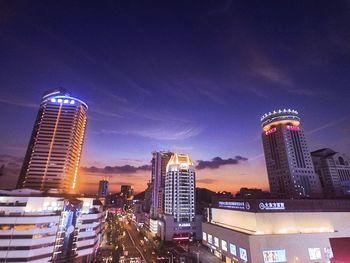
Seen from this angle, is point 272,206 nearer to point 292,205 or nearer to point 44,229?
point 292,205

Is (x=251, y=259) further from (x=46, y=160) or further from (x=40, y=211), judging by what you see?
(x=46, y=160)

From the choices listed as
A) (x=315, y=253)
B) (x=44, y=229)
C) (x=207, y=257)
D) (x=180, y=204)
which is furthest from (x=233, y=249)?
(x=180, y=204)

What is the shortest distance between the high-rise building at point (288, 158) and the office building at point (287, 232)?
9831 cm

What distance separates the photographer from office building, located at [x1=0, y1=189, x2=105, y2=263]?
50781mm

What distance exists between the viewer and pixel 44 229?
2160 inches

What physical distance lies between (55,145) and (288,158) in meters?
168

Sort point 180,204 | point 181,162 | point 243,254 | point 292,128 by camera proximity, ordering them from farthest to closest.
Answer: point 292,128, point 181,162, point 180,204, point 243,254

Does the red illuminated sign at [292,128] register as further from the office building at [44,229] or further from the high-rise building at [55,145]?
the high-rise building at [55,145]

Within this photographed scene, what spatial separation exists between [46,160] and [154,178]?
82.8m

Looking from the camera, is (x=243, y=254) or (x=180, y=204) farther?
(x=180, y=204)

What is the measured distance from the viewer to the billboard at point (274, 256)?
52.6 meters

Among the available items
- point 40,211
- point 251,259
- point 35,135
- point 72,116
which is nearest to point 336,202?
point 251,259

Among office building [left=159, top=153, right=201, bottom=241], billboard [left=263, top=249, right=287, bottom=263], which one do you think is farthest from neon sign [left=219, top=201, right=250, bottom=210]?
office building [left=159, top=153, right=201, bottom=241]

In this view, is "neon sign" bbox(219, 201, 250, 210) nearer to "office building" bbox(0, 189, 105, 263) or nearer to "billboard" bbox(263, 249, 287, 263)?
"billboard" bbox(263, 249, 287, 263)
